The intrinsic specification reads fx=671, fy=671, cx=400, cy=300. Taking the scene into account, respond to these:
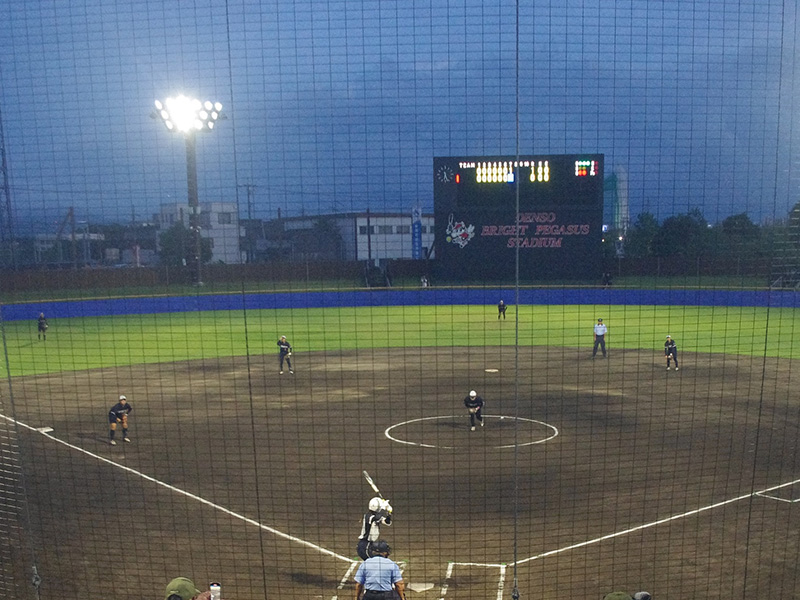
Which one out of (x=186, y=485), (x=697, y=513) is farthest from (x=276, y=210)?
(x=697, y=513)

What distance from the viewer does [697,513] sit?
377 inches

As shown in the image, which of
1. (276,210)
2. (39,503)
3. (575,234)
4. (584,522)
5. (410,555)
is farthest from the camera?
(575,234)

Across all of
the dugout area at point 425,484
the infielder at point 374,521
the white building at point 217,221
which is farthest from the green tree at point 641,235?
the infielder at point 374,521

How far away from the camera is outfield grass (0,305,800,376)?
24.3 metres

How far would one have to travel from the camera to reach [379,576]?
16.7 feet

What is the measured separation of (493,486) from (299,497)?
3111 millimetres

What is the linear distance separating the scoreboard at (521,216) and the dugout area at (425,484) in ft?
34.0

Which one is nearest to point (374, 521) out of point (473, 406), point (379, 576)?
point (379, 576)

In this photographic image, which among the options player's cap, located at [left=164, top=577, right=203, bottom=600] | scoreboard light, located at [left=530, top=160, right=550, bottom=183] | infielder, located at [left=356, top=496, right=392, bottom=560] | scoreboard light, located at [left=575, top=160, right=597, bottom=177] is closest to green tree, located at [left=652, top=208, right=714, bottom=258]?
scoreboard light, located at [left=575, top=160, right=597, bottom=177]

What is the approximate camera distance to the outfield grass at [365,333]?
2429 centimetres

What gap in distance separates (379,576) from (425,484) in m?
6.01

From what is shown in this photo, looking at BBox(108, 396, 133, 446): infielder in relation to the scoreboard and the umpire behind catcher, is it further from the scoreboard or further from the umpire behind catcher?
the scoreboard

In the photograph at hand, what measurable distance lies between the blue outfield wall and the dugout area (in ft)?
43.6

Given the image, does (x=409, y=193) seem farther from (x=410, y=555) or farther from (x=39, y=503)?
(x=39, y=503)
